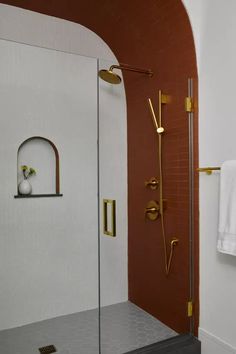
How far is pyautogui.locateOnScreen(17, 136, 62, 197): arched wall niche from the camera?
2.04 meters

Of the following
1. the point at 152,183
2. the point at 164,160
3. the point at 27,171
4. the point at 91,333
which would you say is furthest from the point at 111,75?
the point at 91,333

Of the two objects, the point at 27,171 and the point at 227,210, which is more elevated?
the point at 27,171

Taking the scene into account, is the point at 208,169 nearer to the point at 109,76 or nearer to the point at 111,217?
the point at 111,217

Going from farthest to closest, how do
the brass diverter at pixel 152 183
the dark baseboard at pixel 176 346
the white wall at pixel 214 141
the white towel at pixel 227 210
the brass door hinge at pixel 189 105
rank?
the brass diverter at pixel 152 183, the brass door hinge at pixel 189 105, the dark baseboard at pixel 176 346, the white wall at pixel 214 141, the white towel at pixel 227 210

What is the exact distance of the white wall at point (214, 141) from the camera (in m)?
1.64

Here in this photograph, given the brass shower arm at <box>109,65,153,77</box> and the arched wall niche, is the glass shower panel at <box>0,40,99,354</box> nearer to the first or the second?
the arched wall niche

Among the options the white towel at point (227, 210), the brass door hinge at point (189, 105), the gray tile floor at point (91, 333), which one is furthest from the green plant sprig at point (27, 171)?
the white towel at point (227, 210)

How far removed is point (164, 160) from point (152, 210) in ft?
1.20

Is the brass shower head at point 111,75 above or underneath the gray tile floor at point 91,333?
above

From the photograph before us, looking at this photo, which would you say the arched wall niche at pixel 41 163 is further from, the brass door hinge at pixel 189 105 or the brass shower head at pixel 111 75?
the brass door hinge at pixel 189 105

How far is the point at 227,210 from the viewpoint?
1.58 metres

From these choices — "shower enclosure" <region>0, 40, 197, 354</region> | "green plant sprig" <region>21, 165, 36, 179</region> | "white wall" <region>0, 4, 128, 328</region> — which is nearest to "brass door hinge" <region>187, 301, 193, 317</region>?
"shower enclosure" <region>0, 40, 197, 354</region>

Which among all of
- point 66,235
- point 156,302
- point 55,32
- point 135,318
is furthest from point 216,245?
point 55,32

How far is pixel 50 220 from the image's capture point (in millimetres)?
2084
